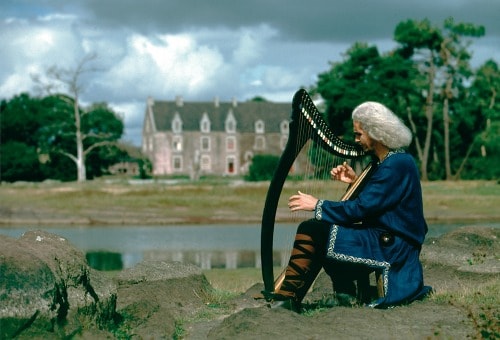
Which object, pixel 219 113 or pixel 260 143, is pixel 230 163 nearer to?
pixel 260 143

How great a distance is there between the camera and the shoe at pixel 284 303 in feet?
19.5

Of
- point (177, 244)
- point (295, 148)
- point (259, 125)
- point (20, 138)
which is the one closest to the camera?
point (295, 148)

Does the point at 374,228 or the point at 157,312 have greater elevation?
the point at 374,228

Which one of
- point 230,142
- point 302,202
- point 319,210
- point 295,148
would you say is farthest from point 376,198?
point 230,142

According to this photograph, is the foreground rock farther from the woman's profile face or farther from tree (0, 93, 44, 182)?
tree (0, 93, 44, 182)

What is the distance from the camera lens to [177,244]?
2308 centimetres

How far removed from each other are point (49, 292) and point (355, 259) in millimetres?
2156

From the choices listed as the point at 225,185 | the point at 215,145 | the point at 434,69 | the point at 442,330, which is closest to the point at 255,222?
the point at 225,185

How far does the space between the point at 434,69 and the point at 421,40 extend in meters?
1.95

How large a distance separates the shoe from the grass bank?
75.9 feet

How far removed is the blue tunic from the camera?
5926mm

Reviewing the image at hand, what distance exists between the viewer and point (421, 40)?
52.3m

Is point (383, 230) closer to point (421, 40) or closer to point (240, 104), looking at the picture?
point (421, 40)

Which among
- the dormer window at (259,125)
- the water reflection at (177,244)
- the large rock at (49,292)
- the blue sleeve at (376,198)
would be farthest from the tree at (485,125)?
the large rock at (49,292)
